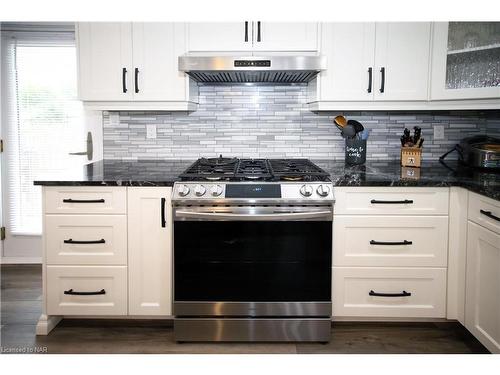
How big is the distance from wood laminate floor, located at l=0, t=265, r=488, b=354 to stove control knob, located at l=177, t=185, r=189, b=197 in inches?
30.2

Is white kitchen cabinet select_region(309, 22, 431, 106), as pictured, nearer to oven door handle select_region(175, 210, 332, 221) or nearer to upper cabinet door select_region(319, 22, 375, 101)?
upper cabinet door select_region(319, 22, 375, 101)

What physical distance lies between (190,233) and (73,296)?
735mm

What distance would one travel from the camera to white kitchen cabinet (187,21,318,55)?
2855 mm

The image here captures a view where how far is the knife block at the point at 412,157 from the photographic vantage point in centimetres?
295

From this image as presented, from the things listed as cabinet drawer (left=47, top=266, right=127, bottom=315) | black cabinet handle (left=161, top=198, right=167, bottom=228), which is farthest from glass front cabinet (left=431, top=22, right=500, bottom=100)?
cabinet drawer (left=47, top=266, right=127, bottom=315)

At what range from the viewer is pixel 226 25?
2.86 m

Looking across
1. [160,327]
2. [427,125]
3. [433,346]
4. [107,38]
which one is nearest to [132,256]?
[160,327]

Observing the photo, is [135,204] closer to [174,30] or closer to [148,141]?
[148,141]

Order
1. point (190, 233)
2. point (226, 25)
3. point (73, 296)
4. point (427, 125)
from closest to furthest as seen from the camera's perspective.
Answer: point (190, 233), point (73, 296), point (226, 25), point (427, 125)

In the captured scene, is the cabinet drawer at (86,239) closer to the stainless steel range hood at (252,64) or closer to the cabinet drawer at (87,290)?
the cabinet drawer at (87,290)

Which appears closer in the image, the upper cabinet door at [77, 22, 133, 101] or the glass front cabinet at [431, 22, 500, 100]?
the glass front cabinet at [431, 22, 500, 100]

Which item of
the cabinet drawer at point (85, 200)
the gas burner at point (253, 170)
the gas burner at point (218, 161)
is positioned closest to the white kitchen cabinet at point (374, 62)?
the gas burner at point (253, 170)

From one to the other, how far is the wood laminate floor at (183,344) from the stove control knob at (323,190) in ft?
2.51

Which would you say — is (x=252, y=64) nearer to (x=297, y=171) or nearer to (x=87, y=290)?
(x=297, y=171)
